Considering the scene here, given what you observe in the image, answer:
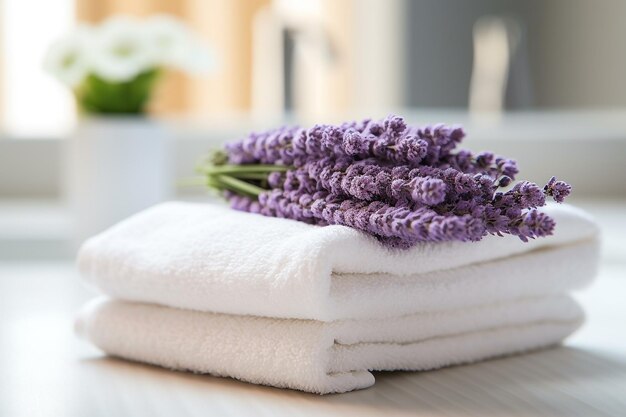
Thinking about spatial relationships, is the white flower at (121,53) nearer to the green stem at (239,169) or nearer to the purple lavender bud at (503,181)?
the green stem at (239,169)

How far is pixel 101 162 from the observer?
143cm

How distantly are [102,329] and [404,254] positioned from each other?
246mm

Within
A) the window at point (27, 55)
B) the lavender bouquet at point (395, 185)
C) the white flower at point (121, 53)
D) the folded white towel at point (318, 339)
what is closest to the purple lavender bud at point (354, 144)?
the lavender bouquet at point (395, 185)

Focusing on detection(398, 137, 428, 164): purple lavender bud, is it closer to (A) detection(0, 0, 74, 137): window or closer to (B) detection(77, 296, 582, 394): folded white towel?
(B) detection(77, 296, 582, 394): folded white towel

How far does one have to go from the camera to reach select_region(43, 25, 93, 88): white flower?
1.40 meters

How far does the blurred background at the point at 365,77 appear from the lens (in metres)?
2.27

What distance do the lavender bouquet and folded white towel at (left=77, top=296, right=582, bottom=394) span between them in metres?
0.07

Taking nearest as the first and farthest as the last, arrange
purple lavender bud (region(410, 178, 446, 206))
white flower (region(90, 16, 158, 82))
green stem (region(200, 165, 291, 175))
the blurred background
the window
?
1. purple lavender bud (region(410, 178, 446, 206))
2. green stem (region(200, 165, 291, 175))
3. white flower (region(90, 16, 158, 82))
4. the blurred background
5. the window

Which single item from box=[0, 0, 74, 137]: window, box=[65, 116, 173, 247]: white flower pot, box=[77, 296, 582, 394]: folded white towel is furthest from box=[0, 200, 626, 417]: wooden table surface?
box=[0, 0, 74, 137]: window

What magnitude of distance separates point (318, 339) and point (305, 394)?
0.04 meters

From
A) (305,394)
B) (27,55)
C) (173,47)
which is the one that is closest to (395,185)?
(305,394)

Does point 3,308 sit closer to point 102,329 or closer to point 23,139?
point 102,329

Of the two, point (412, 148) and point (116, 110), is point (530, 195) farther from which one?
point (116, 110)

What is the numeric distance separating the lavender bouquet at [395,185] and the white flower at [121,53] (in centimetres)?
75
